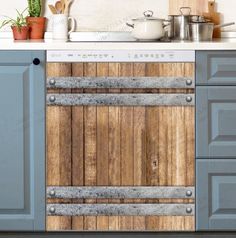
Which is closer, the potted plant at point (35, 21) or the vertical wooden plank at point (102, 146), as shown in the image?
the vertical wooden plank at point (102, 146)

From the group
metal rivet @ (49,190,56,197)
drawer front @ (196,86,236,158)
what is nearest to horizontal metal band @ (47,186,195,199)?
metal rivet @ (49,190,56,197)

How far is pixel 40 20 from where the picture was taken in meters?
4.38

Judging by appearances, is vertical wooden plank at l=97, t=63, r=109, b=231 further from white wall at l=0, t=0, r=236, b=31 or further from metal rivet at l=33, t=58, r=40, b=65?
white wall at l=0, t=0, r=236, b=31

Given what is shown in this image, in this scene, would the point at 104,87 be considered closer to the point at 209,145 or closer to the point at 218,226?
the point at 209,145

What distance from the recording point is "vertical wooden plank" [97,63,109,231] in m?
3.82

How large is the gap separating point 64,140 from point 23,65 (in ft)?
1.35

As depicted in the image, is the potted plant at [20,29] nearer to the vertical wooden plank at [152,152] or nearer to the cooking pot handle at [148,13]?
the cooking pot handle at [148,13]

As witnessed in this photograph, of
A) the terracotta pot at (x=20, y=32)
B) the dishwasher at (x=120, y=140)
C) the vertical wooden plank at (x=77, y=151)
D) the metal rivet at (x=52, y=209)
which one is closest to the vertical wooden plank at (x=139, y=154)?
the dishwasher at (x=120, y=140)

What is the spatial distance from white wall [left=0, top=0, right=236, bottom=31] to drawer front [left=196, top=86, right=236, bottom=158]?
2.75 ft

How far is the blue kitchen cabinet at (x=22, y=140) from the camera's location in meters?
3.82

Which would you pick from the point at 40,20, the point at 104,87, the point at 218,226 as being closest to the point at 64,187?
the point at 104,87

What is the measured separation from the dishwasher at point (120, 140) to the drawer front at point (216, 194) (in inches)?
1.5

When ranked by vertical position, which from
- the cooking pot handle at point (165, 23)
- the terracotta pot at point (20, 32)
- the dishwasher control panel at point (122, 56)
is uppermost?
the cooking pot handle at point (165, 23)

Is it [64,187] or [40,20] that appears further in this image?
[40,20]
